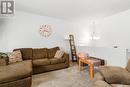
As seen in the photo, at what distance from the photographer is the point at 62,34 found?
5.12 meters

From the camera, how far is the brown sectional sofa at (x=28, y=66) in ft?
6.73

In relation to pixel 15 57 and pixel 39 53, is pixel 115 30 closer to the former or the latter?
pixel 39 53

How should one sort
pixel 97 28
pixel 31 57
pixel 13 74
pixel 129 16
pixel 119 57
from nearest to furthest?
pixel 13 74 → pixel 119 57 → pixel 129 16 → pixel 31 57 → pixel 97 28

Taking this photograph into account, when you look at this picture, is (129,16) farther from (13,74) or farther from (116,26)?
(13,74)

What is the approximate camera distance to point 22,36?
4.03 m

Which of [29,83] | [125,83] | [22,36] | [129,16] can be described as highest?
[129,16]

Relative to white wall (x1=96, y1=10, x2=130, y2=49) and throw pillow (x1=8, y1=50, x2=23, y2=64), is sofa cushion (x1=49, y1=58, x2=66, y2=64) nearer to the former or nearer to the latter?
throw pillow (x1=8, y1=50, x2=23, y2=64)

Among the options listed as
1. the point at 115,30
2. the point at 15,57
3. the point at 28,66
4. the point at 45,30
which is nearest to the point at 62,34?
the point at 45,30

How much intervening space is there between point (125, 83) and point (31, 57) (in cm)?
314

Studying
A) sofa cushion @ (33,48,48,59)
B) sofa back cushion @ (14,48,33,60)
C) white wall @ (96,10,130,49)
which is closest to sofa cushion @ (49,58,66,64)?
sofa cushion @ (33,48,48,59)

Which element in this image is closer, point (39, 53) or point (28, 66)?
point (28, 66)

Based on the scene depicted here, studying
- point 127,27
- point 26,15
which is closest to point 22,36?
point 26,15

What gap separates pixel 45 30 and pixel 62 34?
0.97 meters

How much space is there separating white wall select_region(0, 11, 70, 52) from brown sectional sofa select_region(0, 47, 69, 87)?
0.51 meters
